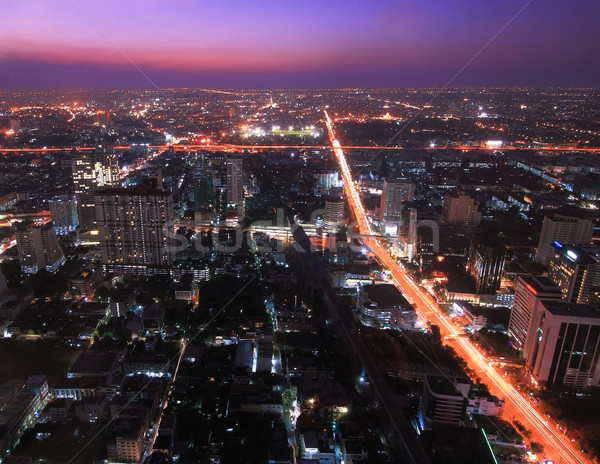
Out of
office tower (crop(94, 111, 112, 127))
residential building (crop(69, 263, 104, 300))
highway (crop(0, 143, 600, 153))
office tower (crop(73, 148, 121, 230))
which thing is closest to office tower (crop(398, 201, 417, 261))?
residential building (crop(69, 263, 104, 300))

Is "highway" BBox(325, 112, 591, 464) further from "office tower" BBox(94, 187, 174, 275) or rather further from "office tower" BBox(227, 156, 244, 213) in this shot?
"office tower" BBox(94, 187, 174, 275)

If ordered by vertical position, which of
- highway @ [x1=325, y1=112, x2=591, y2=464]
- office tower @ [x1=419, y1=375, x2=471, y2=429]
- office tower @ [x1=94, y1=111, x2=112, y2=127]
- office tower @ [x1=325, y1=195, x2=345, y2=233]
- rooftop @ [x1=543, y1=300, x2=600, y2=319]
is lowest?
highway @ [x1=325, y1=112, x2=591, y2=464]

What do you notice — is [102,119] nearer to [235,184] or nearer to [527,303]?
[235,184]

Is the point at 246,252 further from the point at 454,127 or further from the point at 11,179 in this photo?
the point at 454,127

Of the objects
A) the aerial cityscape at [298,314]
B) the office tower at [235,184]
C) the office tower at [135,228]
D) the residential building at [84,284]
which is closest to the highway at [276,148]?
the aerial cityscape at [298,314]

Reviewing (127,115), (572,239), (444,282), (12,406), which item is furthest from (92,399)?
(127,115)

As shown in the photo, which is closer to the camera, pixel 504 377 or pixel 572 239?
pixel 504 377

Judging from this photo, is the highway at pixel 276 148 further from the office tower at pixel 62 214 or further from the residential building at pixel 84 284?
the residential building at pixel 84 284
